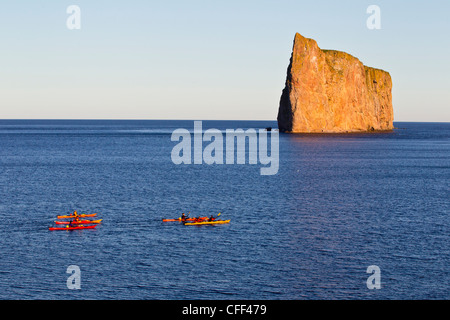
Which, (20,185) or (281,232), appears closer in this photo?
(281,232)

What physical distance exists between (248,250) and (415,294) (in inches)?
557

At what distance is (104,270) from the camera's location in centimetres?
4256

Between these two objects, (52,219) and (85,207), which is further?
(85,207)

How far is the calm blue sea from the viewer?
3944cm

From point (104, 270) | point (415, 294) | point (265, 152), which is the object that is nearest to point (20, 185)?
point (104, 270)

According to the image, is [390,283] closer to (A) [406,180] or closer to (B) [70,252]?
(B) [70,252]

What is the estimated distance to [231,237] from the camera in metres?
52.7

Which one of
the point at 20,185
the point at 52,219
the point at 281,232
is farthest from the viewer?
the point at 20,185

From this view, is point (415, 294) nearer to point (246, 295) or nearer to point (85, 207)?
point (246, 295)

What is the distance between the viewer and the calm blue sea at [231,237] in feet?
129

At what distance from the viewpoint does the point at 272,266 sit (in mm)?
43688

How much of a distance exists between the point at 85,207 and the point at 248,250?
2728 cm

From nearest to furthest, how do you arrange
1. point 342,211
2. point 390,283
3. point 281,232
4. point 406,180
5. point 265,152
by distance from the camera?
point 390,283, point 281,232, point 342,211, point 406,180, point 265,152

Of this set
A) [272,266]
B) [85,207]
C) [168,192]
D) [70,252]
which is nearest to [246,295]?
[272,266]
